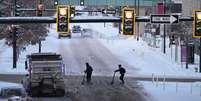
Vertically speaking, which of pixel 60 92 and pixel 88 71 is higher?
pixel 88 71

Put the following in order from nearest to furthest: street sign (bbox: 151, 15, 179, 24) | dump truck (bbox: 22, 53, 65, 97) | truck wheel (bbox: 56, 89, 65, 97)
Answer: dump truck (bbox: 22, 53, 65, 97)
truck wheel (bbox: 56, 89, 65, 97)
street sign (bbox: 151, 15, 179, 24)

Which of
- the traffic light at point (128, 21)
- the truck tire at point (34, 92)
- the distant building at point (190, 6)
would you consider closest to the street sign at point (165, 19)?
the traffic light at point (128, 21)

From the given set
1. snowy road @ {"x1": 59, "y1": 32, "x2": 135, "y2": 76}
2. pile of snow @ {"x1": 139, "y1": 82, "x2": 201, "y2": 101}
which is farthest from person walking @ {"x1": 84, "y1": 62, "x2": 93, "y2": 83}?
snowy road @ {"x1": 59, "y1": 32, "x2": 135, "y2": 76}

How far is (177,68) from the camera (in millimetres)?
49906

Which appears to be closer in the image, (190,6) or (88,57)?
(88,57)

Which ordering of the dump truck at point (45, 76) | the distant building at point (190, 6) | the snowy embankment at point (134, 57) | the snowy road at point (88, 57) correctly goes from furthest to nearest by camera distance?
the distant building at point (190, 6)
the snowy road at point (88, 57)
the snowy embankment at point (134, 57)
the dump truck at point (45, 76)

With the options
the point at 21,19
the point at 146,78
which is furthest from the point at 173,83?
the point at 21,19

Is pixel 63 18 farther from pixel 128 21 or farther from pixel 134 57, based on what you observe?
pixel 134 57

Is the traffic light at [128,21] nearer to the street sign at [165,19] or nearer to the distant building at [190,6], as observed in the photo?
the street sign at [165,19]

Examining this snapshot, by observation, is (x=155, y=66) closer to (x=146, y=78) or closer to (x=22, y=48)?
(x=146, y=78)

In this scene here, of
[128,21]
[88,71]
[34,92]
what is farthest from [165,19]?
[34,92]

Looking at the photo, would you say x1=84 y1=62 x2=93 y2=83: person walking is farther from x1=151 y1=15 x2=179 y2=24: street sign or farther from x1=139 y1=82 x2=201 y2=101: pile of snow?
x1=151 y1=15 x2=179 y2=24: street sign

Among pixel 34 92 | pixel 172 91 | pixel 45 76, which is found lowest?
pixel 172 91

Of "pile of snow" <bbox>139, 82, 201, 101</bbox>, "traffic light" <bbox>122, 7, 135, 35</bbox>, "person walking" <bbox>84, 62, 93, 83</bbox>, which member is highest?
"traffic light" <bbox>122, 7, 135, 35</bbox>
